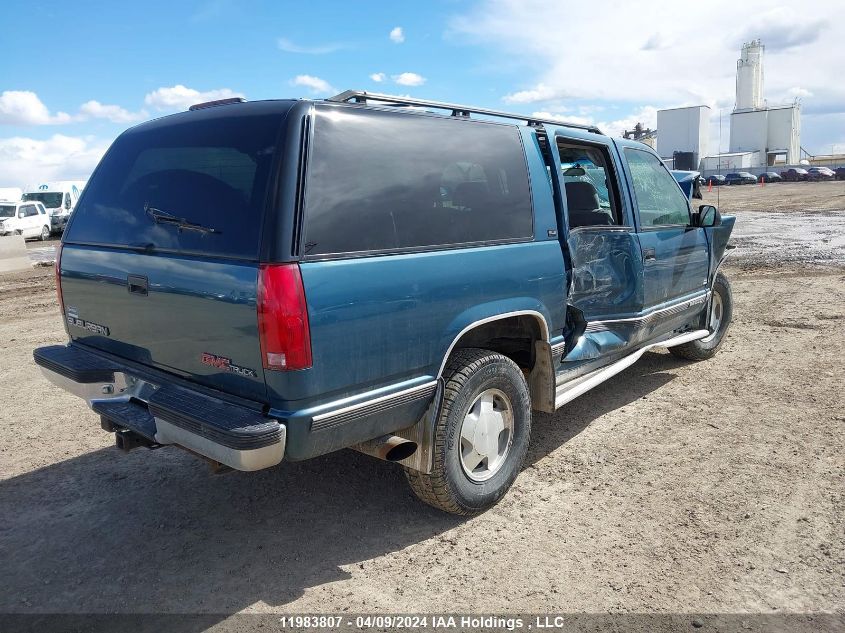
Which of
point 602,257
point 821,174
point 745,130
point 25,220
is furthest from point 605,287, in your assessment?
point 745,130

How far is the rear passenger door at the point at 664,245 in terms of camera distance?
16.7 feet

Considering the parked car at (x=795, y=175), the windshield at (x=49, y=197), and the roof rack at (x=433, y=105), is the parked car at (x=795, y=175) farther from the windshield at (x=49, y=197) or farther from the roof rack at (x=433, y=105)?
the roof rack at (x=433, y=105)

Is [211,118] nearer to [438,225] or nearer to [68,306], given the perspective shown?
[438,225]

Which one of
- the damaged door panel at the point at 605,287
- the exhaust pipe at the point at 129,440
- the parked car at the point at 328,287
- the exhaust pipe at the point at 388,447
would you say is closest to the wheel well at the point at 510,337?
the parked car at the point at 328,287

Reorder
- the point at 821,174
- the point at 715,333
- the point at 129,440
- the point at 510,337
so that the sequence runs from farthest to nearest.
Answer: the point at 821,174 < the point at 715,333 < the point at 510,337 < the point at 129,440

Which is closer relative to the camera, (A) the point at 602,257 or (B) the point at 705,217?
(A) the point at 602,257

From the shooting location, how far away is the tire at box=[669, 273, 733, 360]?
254 inches

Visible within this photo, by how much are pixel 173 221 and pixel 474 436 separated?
1879 millimetres

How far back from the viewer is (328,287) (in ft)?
8.95

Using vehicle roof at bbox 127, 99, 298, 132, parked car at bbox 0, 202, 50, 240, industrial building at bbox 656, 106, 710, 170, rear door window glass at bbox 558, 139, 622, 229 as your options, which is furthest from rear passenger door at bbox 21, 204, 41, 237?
industrial building at bbox 656, 106, 710, 170

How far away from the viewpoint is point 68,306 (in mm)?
3842

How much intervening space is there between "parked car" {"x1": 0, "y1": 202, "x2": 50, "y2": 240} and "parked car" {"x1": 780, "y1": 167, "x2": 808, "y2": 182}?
62.3 metres

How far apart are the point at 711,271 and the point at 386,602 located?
4.68 m

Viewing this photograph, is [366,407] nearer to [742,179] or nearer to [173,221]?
[173,221]
